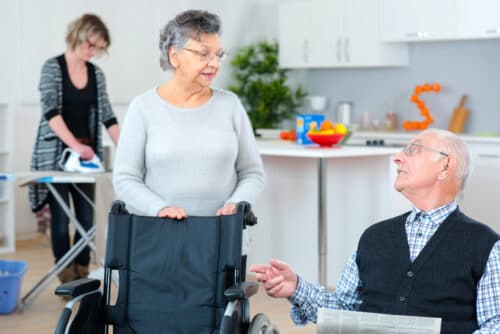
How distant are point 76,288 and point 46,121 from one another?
271cm

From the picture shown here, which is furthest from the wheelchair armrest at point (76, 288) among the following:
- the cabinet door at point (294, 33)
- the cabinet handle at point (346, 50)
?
the cabinet door at point (294, 33)

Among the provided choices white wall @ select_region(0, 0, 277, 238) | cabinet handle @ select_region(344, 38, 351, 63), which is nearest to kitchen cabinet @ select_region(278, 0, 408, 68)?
cabinet handle @ select_region(344, 38, 351, 63)

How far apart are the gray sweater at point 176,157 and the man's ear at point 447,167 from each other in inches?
34.6

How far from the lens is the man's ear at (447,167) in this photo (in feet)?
8.34

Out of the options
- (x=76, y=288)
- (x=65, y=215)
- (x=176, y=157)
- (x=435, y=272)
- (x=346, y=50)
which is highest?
(x=346, y=50)

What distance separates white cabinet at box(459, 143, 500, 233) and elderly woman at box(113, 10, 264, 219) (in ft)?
11.8

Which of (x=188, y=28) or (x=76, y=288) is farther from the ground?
(x=188, y=28)

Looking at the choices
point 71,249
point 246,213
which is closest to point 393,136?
point 71,249

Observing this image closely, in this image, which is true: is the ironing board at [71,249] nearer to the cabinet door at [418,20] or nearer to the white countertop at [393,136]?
the white countertop at [393,136]

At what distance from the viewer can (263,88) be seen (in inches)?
329

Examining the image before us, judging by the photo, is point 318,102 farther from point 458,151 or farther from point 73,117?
point 458,151

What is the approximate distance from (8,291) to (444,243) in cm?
306

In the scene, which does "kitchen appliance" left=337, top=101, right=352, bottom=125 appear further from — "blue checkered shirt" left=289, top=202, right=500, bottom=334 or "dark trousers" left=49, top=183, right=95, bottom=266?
"blue checkered shirt" left=289, top=202, right=500, bottom=334

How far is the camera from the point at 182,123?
321cm
